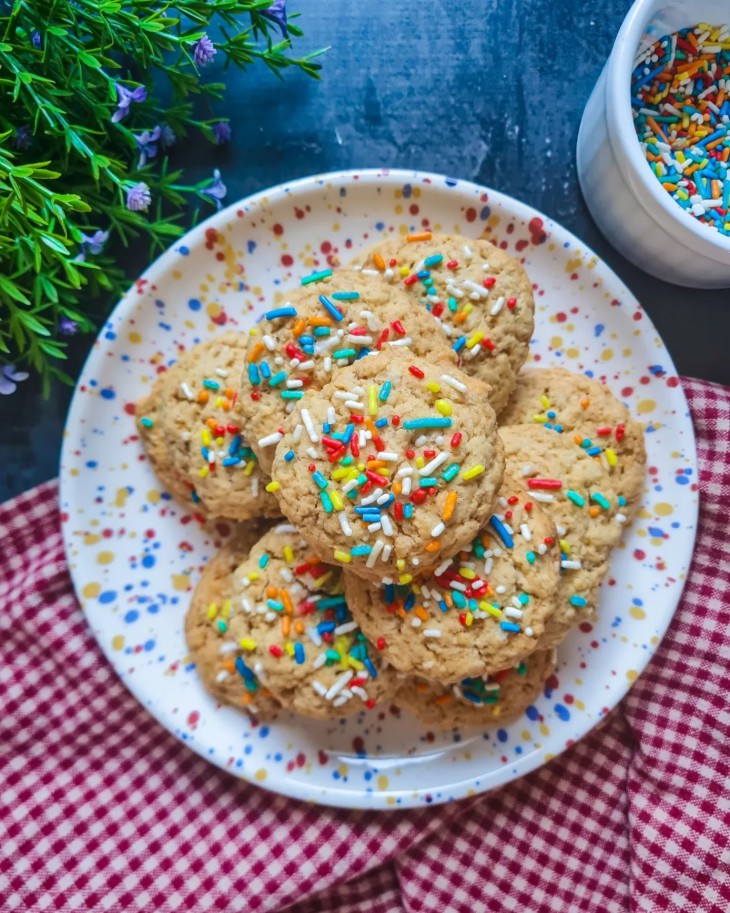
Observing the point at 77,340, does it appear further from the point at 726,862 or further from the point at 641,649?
the point at 726,862

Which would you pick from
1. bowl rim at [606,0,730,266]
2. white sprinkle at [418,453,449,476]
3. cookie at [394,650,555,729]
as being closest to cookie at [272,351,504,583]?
white sprinkle at [418,453,449,476]

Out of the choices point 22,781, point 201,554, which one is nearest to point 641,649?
point 201,554

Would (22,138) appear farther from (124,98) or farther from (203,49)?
(203,49)

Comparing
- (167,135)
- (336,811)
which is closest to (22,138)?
(167,135)

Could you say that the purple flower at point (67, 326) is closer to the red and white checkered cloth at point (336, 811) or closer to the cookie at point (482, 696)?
the red and white checkered cloth at point (336, 811)

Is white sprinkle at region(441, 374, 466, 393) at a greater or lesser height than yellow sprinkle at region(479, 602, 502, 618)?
greater

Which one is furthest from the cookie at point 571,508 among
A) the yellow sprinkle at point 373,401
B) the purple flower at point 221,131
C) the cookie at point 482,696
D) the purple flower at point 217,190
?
the purple flower at point 221,131

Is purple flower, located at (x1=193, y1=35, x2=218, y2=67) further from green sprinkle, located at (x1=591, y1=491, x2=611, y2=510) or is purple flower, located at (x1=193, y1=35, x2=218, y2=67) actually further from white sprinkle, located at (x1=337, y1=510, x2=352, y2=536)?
green sprinkle, located at (x1=591, y1=491, x2=611, y2=510)
